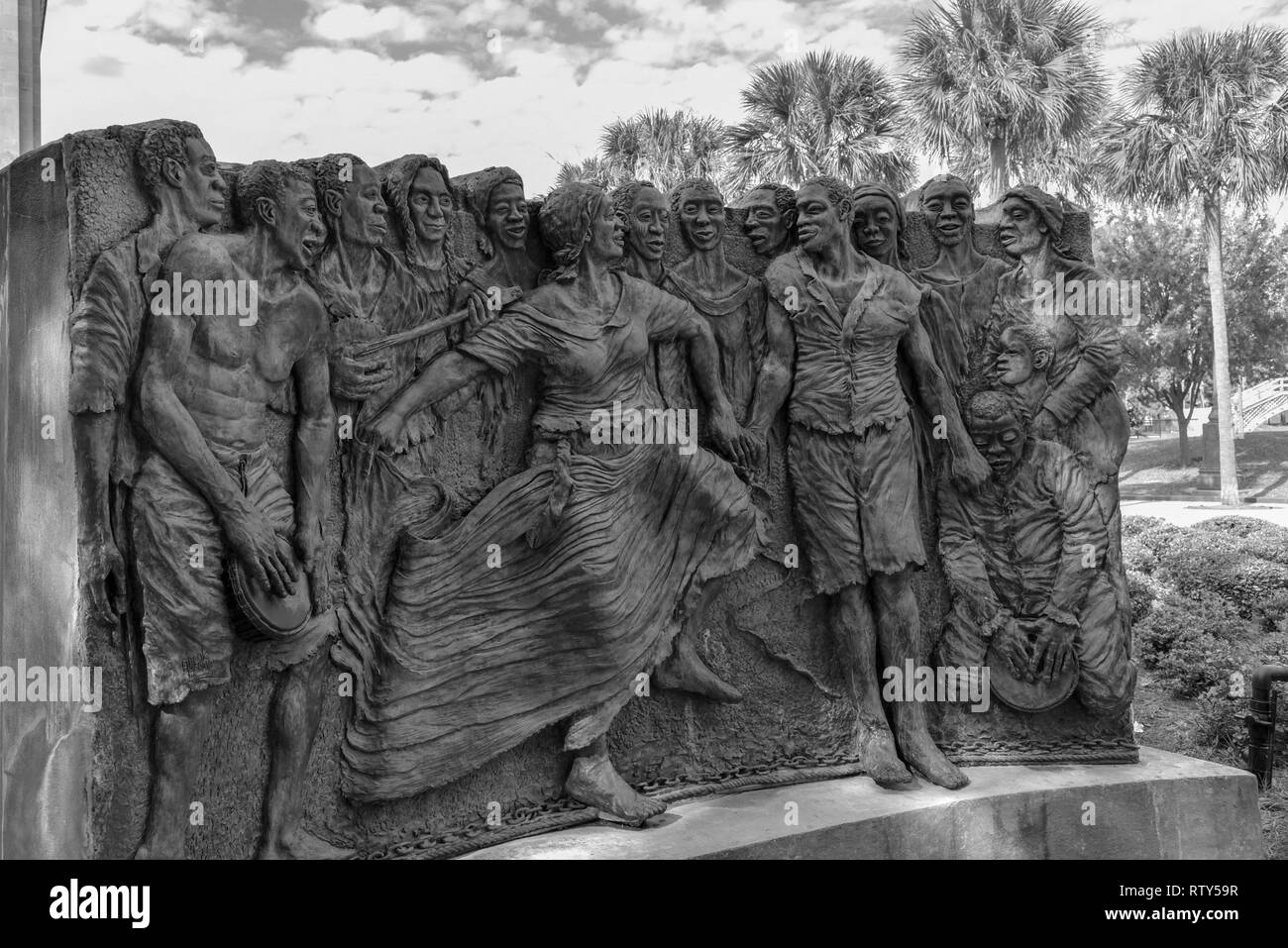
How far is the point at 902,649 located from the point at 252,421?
3.32 metres

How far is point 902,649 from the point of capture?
580 centimetres

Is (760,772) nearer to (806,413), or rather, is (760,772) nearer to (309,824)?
(806,413)

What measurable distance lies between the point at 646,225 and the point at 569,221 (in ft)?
1.48

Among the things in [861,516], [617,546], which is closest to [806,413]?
[861,516]

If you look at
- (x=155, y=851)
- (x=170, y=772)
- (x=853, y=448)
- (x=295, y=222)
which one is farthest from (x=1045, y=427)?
(x=155, y=851)

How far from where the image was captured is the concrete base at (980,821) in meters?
4.95

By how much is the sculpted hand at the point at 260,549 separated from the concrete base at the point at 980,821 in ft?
4.75

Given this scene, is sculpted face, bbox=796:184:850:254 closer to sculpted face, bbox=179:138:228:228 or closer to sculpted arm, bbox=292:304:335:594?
sculpted arm, bbox=292:304:335:594

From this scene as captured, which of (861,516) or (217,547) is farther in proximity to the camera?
(861,516)

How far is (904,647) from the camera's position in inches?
229

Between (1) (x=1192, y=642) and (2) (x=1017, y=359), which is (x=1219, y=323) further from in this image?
(2) (x=1017, y=359)

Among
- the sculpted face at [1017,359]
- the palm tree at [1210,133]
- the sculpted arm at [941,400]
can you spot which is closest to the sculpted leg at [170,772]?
the sculpted arm at [941,400]

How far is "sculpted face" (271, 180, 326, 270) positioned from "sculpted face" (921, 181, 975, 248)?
10.9ft

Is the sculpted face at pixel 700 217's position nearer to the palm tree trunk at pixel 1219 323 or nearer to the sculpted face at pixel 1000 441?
the sculpted face at pixel 1000 441
